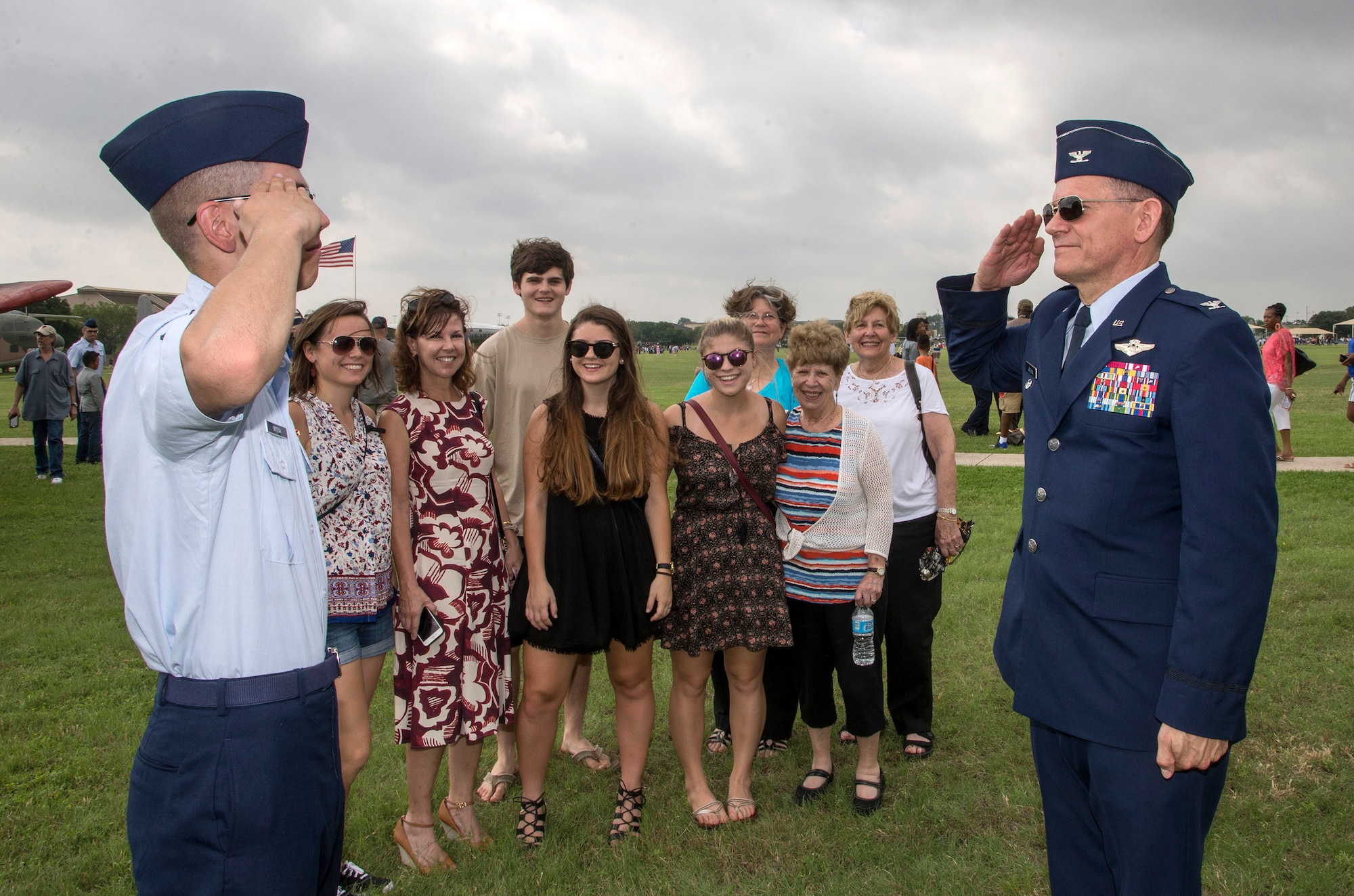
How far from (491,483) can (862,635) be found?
1825 millimetres

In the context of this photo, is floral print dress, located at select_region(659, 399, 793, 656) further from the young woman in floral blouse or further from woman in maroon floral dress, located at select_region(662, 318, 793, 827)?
the young woman in floral blouse

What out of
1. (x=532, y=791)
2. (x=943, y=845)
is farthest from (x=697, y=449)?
(x=943, y=845)

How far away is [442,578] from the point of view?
3.51 meters

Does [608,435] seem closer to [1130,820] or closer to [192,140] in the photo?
[192,140]

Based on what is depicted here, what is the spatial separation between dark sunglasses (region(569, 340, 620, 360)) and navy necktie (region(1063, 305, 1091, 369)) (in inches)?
77.3

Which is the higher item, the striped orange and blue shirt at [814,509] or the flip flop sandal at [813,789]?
the striped orange and blue shirt at [814,509]

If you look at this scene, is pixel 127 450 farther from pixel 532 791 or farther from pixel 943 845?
pixel 943 845

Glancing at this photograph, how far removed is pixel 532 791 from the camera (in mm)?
3764

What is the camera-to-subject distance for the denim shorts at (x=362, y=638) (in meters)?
3.20

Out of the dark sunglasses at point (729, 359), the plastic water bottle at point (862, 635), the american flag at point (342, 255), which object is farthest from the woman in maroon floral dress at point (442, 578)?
the american flag at point (342, 255)

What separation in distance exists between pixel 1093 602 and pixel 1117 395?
0.52m

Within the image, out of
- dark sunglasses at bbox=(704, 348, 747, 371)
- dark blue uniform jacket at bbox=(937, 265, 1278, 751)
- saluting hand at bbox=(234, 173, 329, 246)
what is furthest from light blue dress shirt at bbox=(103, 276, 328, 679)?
dark sunglasses at bbox=(704, 348, 747, 371)

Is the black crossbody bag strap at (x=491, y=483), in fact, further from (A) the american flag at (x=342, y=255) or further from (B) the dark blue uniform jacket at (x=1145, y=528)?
(A) the american flag at (x=342, y=255)

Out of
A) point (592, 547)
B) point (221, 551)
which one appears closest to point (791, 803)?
point (592, 547)
